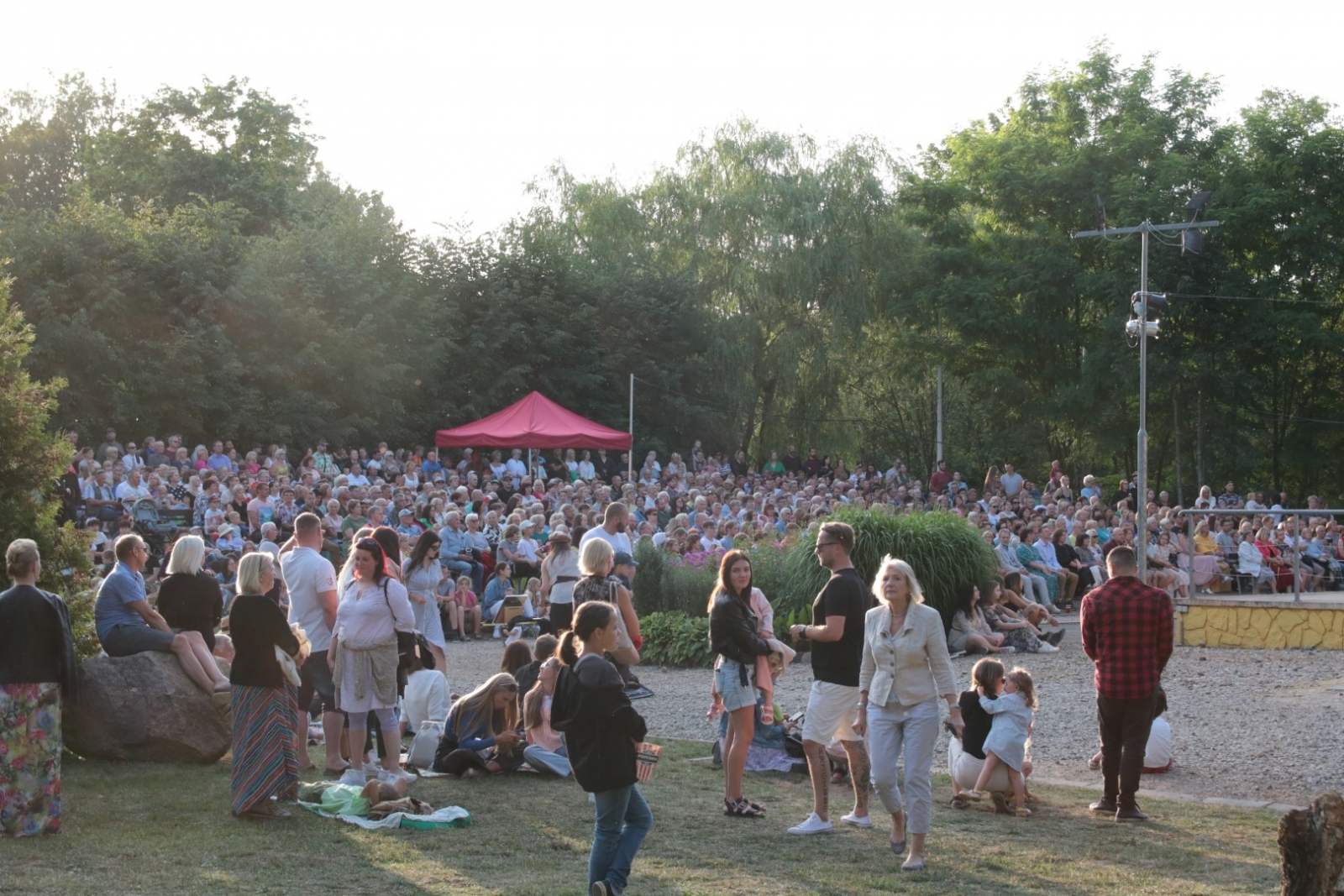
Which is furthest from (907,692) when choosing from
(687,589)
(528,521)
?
(528,521)

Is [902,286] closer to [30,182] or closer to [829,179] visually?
[829,179]

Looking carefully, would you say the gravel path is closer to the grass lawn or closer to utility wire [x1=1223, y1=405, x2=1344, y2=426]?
the grass lawn

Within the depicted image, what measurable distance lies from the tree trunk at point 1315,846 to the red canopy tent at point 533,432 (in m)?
22.7

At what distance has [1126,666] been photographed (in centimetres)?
820

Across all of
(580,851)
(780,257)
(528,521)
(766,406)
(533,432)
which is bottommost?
(580,851)

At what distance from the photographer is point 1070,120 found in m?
39.4

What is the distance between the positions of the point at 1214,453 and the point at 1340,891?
3321cm

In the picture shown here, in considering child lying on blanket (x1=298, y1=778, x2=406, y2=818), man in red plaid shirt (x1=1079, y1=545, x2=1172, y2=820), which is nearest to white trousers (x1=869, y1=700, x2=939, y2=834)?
man in red plaid shirt (x1=1079, y1=545, x2=1172, y2=820)

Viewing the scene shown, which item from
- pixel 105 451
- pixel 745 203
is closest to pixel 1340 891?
pixel 105 451

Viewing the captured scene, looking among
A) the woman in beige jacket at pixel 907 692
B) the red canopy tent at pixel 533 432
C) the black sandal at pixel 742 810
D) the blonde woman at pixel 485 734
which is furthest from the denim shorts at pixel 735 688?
the red canopy tent at pixel 533 432

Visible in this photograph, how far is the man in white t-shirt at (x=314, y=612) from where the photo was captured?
8.77 metres

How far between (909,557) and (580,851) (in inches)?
381

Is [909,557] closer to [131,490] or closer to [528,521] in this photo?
[528,521]

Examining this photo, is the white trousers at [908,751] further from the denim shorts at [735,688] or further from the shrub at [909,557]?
the shrub at [909,557]
